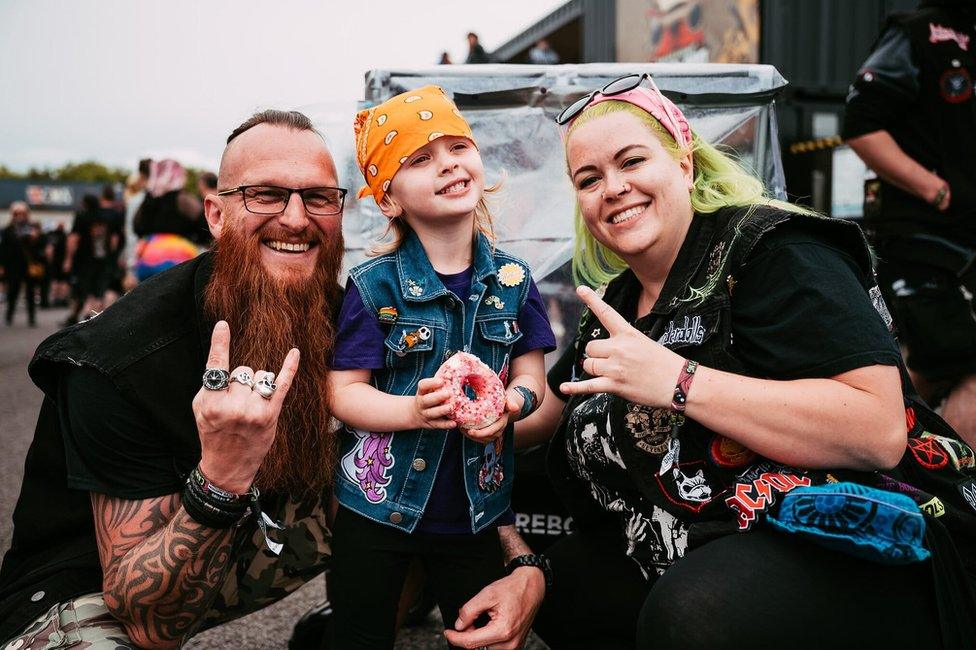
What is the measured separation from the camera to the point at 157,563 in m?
1.76

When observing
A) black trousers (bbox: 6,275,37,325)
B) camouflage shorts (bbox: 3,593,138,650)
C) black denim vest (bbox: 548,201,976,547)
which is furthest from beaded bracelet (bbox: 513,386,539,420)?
black trousers (bbox: 6,275,37,325)

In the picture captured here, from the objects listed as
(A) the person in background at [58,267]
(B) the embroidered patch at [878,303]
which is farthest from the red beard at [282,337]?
(A) the person in background at [58,267]

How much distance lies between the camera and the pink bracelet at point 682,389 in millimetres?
1540

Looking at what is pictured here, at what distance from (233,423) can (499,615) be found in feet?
2.80

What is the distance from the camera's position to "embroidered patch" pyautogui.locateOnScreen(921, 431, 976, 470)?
1704 mm

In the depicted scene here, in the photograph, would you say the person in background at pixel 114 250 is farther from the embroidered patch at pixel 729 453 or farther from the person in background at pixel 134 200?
the embroidered patch at pixel 729 453

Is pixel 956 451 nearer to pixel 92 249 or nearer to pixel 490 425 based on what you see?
pixel 490 425

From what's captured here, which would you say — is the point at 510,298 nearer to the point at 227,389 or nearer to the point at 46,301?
the point at 227,389

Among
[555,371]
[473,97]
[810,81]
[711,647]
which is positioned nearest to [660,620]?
[711,647]

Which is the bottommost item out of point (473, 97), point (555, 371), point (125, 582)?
point (125, 582)

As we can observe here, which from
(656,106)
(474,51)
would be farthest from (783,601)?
(474,51)

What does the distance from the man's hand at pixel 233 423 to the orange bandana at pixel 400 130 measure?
2.02 ft

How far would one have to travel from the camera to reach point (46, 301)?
72.2 feet

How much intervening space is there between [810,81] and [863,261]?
18.7 feet
